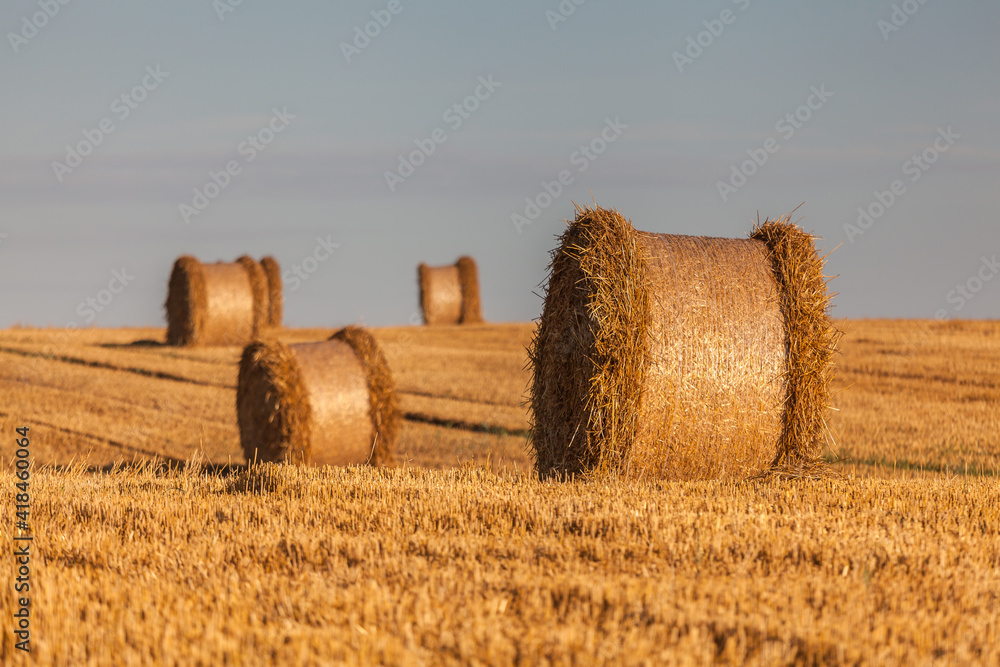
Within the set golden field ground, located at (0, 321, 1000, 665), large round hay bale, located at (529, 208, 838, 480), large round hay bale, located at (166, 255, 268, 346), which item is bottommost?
golden field ground, located at (0, 321, 1000, 665)

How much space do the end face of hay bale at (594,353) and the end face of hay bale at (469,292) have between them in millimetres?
26946

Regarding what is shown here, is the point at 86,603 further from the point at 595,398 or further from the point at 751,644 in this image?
the point at 595,398

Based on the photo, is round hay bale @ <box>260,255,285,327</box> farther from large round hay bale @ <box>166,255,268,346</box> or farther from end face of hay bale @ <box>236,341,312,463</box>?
end face of hay bale @ <box>236,341,312,463</box>

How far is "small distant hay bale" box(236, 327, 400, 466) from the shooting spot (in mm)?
12461

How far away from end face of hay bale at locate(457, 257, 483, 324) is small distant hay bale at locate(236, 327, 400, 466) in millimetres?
21913

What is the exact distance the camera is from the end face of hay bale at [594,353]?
299 inches

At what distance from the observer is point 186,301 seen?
25.9m

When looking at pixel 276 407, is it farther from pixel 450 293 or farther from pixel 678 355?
pixel 450 293

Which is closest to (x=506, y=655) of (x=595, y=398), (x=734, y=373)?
(x=595, y=398)

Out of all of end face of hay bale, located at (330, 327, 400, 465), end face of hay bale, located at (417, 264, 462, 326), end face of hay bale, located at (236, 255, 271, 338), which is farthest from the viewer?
end face of hay bale, located at (417, 264, 462, 326)

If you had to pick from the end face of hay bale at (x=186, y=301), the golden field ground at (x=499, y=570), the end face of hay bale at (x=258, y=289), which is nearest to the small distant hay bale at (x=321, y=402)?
the golden field ground at (x=499, y=570)

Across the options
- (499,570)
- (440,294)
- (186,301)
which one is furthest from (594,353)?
(440,294)

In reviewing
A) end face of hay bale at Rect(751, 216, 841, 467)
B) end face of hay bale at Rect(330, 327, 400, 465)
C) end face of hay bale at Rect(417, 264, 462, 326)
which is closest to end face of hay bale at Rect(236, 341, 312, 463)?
end face of hay bale at Rect(330, 327, 400, 465)

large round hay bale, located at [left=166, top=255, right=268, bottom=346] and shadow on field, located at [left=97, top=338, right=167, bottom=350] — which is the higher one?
large round hay bale, located at [left=166, top=255, right=268, bottom=346]
